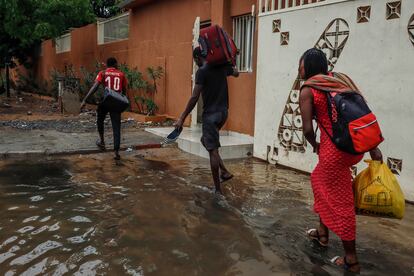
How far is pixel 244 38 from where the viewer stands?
9.27m

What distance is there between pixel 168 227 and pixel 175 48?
27.2 ft

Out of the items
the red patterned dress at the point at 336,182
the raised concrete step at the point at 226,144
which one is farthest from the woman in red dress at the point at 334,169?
the raised concrete step at the point at 226,144

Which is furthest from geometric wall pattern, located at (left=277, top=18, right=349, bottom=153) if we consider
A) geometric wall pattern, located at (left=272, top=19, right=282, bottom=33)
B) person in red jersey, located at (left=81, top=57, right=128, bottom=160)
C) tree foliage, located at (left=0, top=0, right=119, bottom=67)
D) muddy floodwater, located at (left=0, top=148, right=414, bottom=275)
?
tree foliage, located at (left=0, top=0, right=119, bottom=67)

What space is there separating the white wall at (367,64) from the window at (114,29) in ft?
29.5

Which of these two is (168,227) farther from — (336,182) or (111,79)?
(111,79)

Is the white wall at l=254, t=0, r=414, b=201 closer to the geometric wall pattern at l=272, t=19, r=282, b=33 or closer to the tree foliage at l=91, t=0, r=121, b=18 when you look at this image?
the geometric wall pattern at l=272, t=19, r=282, b=33

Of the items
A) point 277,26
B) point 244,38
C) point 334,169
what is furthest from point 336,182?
point 244,38

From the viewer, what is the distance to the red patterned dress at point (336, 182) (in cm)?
338

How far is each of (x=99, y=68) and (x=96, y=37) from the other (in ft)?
6.65

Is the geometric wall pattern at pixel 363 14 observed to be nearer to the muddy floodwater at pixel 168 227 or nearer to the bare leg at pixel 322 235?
the muddy floodwater at pixel 168 227

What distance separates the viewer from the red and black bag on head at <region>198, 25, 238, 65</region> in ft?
16.8

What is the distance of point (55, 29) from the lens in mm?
16000

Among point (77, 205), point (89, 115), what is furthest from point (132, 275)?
point (89, 115)

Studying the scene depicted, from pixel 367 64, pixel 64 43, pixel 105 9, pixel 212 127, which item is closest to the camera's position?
pixel 212 127
